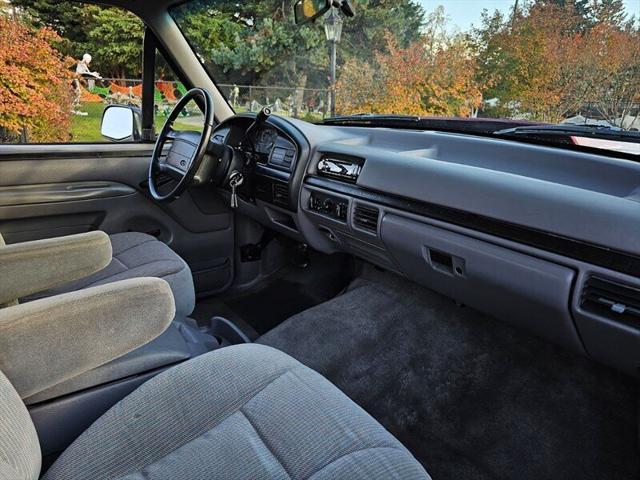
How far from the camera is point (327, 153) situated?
2131 millimetres

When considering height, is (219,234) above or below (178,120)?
below

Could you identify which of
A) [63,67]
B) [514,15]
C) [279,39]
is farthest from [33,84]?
[514,15]

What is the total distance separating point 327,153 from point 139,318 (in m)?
1.16

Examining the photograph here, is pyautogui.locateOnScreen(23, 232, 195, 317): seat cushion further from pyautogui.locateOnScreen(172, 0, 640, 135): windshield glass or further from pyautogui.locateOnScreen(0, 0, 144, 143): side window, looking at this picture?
pyautogui.locateOnScreen(172, 0, 640, 135): windshield glass

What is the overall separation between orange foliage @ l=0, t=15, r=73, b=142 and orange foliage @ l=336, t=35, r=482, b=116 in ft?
5.01

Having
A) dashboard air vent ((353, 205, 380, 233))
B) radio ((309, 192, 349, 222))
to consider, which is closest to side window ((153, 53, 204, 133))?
radio ((309, 192, 349, 222))

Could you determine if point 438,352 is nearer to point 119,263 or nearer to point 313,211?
point 313,211

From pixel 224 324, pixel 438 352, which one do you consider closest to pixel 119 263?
pixel 224 324

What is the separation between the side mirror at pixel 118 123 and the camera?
2738mm

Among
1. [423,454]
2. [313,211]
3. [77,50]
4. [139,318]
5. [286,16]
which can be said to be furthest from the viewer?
[286,16]

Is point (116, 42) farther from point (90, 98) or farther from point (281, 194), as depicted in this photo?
point (281, 194)

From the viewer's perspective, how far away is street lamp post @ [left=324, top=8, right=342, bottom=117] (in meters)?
2.46

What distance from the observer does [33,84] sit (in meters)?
2.69

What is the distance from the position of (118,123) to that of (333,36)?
128 centimetres
